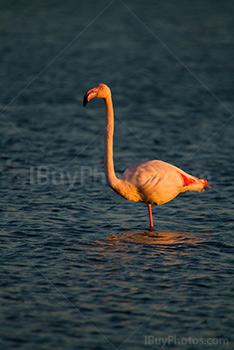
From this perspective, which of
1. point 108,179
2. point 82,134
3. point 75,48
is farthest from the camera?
point 75,48

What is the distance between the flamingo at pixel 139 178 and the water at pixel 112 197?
2.09 feet

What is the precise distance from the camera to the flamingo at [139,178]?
31.8 feet

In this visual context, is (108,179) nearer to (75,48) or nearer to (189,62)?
(189,62)

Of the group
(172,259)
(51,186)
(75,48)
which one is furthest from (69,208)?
(75,48)

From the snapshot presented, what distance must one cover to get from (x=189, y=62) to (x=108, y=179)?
46.1 ft

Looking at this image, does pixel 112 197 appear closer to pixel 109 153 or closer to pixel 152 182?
pixel 152 182

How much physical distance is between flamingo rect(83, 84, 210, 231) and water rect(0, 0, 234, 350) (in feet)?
2.09

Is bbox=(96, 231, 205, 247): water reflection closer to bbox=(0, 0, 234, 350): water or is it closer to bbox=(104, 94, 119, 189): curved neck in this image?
bbox=(0, 0, 234, 350): water

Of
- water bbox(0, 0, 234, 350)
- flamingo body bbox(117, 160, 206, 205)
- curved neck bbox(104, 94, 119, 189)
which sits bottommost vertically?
water bbox(0, 0, 234, 350)

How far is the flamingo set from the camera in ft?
31.8

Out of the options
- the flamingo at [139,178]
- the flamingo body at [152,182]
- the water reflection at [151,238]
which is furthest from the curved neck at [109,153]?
the water reflection at [151,238]

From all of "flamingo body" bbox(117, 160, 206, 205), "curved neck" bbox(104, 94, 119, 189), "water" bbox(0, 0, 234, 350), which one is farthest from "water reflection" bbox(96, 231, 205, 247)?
"curved neck" bbox(104, 94, 119, 189)

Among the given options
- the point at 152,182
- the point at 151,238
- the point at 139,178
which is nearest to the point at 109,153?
the point at 139,178

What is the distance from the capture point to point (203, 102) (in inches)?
718
